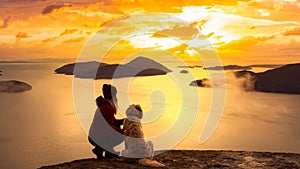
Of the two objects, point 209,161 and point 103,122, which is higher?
point 103,122

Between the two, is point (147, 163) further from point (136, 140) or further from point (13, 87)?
point (13, 87)

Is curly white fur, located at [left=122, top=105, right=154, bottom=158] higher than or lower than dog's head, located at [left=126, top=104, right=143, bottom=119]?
lower

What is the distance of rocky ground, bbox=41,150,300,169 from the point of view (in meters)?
7.52

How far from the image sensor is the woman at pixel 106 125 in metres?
7.30

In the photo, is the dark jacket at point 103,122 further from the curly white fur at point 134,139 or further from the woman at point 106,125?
the curly white fur at point 134,139

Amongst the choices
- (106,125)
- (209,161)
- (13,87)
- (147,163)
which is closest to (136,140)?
(147,163)

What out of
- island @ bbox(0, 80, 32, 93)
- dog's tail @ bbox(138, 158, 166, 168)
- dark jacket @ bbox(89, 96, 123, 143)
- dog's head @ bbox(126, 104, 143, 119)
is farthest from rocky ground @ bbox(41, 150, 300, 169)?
island @ bbox(0, 80, 32, 93)

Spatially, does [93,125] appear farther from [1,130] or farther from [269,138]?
[1,130]

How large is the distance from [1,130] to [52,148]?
50.5 feet

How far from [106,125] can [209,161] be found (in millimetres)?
2599

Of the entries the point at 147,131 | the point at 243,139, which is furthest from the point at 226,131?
the point at 147,131

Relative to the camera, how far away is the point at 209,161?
27.3 feet

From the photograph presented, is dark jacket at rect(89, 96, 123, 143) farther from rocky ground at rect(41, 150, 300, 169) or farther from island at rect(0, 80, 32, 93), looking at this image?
island at rect(0, 80, 32, 93)

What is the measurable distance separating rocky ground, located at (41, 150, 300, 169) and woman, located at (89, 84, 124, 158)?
0.29 m
